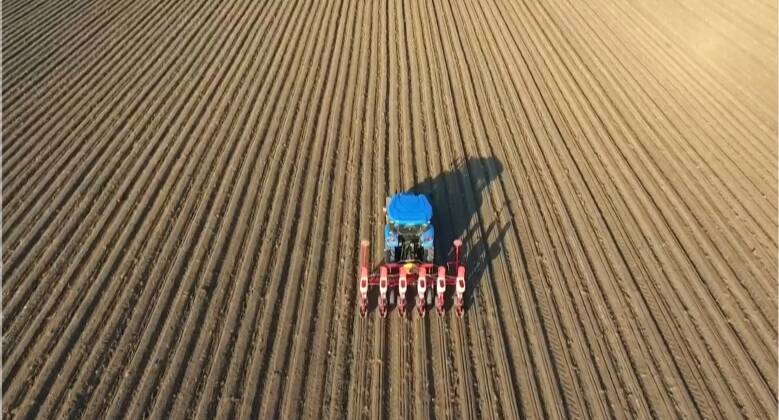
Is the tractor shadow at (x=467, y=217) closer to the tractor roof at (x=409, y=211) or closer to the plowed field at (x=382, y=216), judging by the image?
the plowed field at (x=382, y=216)

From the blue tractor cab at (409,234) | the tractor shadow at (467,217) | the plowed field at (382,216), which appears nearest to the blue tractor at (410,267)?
the blue tractor cab at (409,234)

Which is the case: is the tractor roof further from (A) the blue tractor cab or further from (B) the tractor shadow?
(B) the tractor shadow

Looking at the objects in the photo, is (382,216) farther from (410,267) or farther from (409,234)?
(410,267)

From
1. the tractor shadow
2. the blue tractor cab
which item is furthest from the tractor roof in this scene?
the tractor shadow

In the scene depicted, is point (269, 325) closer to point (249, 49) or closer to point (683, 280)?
point (683, 280)

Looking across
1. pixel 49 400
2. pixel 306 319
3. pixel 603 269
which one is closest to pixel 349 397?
pixel 306 319
